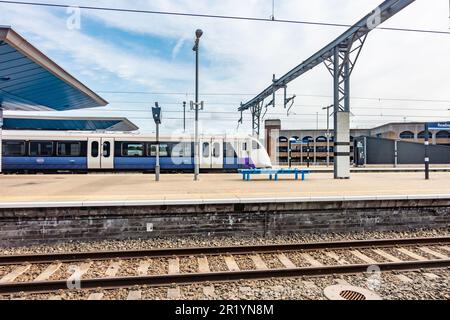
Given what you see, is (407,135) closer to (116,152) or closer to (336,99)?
(336,99)

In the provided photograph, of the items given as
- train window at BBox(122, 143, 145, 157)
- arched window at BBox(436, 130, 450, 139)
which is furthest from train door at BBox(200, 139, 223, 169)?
arched window at BBox(436, 130, 450, 139)

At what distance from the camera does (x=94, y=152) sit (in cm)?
1877

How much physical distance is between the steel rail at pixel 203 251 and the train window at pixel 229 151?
1337 cm

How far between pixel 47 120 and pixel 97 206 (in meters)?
25.4

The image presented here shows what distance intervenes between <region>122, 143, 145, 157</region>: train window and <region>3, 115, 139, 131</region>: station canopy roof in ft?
28.3

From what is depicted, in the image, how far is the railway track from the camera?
467 cm

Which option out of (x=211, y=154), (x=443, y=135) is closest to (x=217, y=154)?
(x=211, y=154)

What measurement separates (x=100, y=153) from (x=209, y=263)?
15399mm

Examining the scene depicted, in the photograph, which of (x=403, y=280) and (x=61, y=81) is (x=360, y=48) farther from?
(x=61, y=81)

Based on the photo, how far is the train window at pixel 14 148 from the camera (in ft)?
59.3

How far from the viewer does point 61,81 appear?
1247cm

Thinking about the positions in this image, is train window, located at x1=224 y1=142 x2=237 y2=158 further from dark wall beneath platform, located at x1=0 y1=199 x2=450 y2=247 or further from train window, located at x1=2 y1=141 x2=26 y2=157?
train window, located at x1=2 y1=141 x2=26 y2=157
